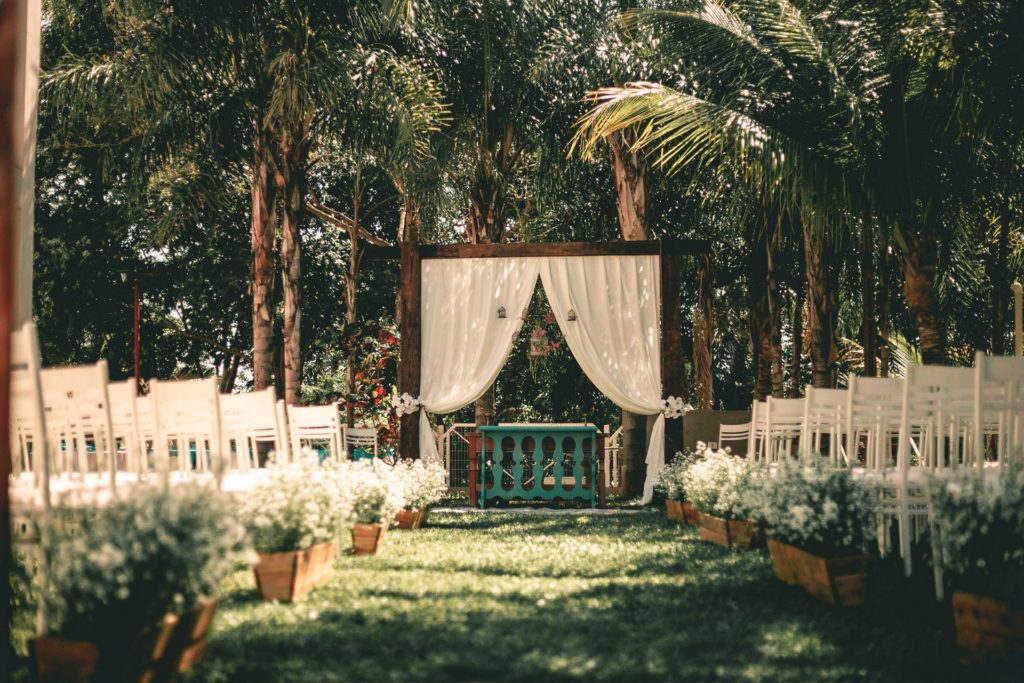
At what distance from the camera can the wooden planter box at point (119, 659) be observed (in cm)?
286

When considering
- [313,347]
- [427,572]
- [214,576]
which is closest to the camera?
[214,576]

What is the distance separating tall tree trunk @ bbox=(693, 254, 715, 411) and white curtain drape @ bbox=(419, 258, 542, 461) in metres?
4.85

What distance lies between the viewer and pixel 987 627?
3289mm

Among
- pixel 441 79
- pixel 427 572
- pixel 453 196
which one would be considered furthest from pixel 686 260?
pixel 427 572

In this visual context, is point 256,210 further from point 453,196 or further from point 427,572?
point 427,572

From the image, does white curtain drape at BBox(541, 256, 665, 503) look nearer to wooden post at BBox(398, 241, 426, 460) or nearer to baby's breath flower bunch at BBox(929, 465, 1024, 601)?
wooden post at BBox(398, 241, 426, 460)

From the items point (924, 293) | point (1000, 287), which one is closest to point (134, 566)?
point (924, 293)

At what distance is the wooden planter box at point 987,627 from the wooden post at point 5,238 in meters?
3.06

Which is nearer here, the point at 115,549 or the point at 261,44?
the point at 115,549

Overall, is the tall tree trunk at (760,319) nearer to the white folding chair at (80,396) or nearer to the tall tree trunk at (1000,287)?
the tall tree trunk at (1000,287)

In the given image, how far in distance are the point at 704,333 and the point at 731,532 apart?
32.3 feet

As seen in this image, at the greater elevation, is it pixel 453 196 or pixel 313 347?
pixel 453 196

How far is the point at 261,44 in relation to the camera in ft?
30.6

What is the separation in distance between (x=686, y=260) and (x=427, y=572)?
12.2 metres
